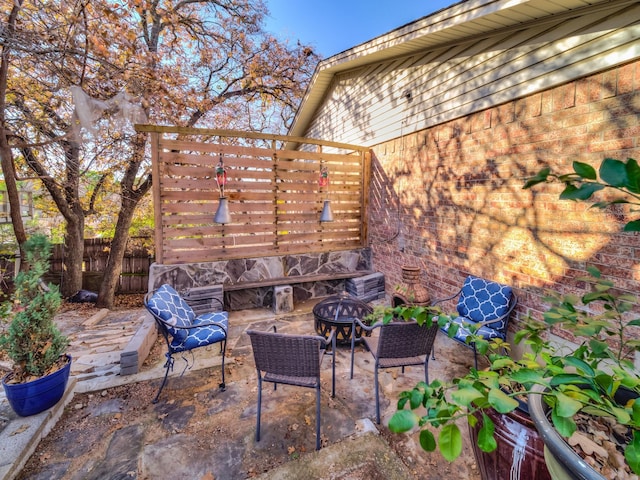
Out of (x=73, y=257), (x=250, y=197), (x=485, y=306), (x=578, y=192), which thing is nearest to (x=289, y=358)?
(x=578, y=192)

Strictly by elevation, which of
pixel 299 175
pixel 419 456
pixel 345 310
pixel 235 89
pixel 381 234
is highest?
pixel 235 89

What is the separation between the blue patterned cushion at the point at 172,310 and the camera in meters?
2.72

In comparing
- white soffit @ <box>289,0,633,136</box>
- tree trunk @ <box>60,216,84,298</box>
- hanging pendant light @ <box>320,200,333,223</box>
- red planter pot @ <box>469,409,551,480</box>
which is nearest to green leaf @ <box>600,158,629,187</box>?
red planter pot @ <box>469,409,551,480</box>

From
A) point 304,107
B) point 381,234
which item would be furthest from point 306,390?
point 304,107

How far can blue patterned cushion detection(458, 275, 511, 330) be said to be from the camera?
3102 millimetres

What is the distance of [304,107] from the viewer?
7469 mm

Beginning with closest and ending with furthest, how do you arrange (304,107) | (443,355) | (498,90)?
(498,90) < (443,355) < (304,107)

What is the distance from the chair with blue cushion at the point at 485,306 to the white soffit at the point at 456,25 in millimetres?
2667

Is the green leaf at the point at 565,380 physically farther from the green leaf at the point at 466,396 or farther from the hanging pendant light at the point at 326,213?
the hanging pendant light at the point at 326,213

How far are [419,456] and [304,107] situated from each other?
7.50 metres

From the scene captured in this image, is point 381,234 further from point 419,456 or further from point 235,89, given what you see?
point 235,89

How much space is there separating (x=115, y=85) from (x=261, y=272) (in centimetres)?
428

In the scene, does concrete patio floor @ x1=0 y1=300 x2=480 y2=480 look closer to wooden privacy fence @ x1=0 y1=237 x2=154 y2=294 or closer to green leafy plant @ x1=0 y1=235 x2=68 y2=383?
green leafy plant @ x1=0 y1=235 x2=68 y2=383

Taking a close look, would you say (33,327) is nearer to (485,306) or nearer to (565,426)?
(565,426)
